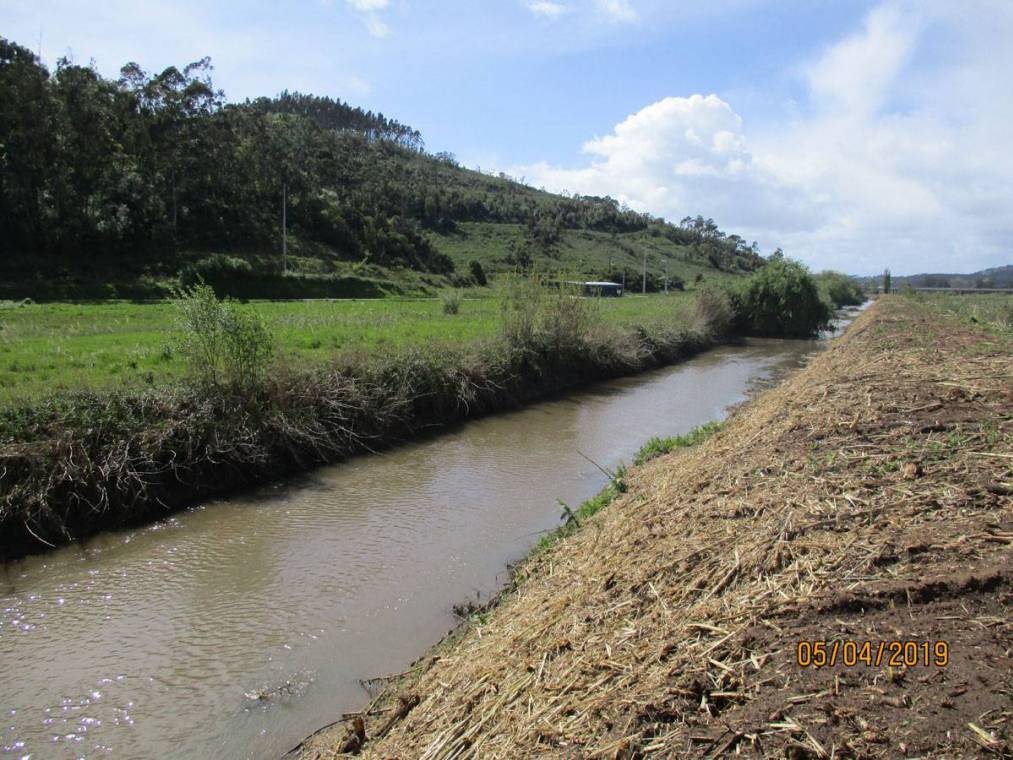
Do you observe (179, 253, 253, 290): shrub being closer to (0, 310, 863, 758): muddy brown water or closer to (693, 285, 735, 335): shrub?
(693, 285, 735, 335): shrub

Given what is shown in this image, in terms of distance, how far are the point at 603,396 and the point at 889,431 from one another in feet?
54.6

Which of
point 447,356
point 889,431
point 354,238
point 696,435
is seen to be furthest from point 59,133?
point 889,431

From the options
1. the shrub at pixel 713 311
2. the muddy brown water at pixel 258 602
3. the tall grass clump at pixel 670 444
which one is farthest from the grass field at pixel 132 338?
the shrub at pixel 713 311

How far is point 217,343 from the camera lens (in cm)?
1313

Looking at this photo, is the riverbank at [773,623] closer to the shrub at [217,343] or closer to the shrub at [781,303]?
the shrub at [217,343]

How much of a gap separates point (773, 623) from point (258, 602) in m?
6.73

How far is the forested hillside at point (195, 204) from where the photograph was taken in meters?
40.2

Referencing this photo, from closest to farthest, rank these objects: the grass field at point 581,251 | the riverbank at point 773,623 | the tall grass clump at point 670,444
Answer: the riverbank at point 773,623, the tall grass clump at point 670,444, the grass field at point 581,251

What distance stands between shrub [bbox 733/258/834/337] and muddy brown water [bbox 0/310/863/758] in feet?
121

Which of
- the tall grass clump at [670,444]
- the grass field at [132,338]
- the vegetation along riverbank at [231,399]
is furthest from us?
the grass field at [132,338]

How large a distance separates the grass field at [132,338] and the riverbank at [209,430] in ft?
2.67

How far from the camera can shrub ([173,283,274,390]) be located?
13.0 metres
